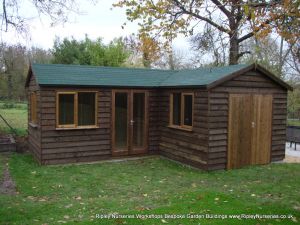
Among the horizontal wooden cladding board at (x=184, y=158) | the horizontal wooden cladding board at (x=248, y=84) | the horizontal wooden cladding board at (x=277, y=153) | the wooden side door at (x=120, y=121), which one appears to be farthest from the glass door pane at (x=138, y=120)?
the horizontal wooden cladding board at (x=277, y=153)

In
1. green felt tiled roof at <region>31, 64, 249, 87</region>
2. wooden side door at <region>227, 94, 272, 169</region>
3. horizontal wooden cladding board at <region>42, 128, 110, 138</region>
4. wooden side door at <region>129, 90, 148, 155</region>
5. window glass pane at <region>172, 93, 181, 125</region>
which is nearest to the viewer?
wooden side door at <region>227, 94, 272, 169</region>

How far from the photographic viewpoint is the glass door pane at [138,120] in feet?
36.0

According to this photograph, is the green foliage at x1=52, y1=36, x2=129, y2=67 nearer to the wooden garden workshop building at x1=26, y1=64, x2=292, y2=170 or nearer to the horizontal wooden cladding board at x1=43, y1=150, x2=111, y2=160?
the wooden garden workshop building at x1=26, y1=64, x2=292, y2=170

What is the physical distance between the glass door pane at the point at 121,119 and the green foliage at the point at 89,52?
11.9 m

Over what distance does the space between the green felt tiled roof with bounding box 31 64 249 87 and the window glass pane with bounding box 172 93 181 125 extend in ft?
1.38

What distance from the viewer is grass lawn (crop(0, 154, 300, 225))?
5535 mm

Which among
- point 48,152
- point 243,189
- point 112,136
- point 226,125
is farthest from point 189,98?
point 48,152

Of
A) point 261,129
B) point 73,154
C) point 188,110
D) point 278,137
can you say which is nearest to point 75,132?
point 73,154

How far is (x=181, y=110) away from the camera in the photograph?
10172 millimetres

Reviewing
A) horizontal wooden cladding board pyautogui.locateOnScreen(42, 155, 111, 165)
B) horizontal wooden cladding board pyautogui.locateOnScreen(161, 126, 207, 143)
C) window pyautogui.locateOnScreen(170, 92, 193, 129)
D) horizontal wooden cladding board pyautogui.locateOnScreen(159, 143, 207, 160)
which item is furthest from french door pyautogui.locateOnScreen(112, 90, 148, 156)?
window pyautogui.locateOnScreen(170, 92, 193, 129)

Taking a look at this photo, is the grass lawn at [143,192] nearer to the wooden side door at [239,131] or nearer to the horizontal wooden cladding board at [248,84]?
the wooden side door at [239,131]

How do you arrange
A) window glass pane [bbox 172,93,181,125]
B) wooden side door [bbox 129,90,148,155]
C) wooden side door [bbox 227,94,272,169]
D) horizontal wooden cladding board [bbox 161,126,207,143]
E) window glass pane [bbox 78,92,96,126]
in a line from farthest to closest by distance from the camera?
wooden side door [bbox 129,90,148,155] → window glass pane [bbox 172,93,181,125] → window glass pane [bbox 78,92,96,126] → wooden side door [bbox 227,94,272,169] → horizontal wooden cladding board [bbox 161,126,207,143]

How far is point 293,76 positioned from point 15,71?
78.3 ft

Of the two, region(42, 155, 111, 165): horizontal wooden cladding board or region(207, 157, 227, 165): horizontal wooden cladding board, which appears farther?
region(42, 155, 111, 165): horizontal wooden cladding board
